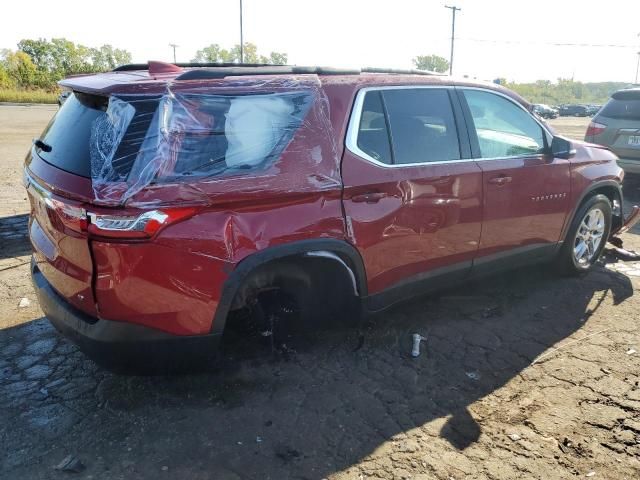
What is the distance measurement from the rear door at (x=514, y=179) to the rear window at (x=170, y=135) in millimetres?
1617

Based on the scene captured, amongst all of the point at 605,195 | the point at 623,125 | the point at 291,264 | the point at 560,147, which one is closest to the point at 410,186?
the point at 291,264

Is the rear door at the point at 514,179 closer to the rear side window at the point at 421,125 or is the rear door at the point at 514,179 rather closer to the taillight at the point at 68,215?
the rear side window at the point at 421,125

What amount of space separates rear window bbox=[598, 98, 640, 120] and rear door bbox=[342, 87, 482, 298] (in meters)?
5.78

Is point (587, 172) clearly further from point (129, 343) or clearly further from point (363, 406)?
point (129, 343)

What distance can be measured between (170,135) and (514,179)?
103 inches

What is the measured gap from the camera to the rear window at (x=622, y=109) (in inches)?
314

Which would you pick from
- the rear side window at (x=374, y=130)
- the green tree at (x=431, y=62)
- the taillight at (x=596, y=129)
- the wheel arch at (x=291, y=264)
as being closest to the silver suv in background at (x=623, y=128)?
the taillight at (x=596, y=129)

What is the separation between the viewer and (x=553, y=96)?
96.4 meters

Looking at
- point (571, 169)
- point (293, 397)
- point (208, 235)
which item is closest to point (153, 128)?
point (208, 235)

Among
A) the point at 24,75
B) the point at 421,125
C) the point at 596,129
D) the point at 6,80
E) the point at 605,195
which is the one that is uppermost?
the point at 24,75

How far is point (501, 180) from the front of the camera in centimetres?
385

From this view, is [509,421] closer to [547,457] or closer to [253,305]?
[547,457]

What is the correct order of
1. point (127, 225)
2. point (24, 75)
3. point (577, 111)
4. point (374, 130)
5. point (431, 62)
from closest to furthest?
point (127, 225) < point (374, 130) < point (24, 75) < point (577, 111) < point (431, 62)

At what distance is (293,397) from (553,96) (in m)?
107
